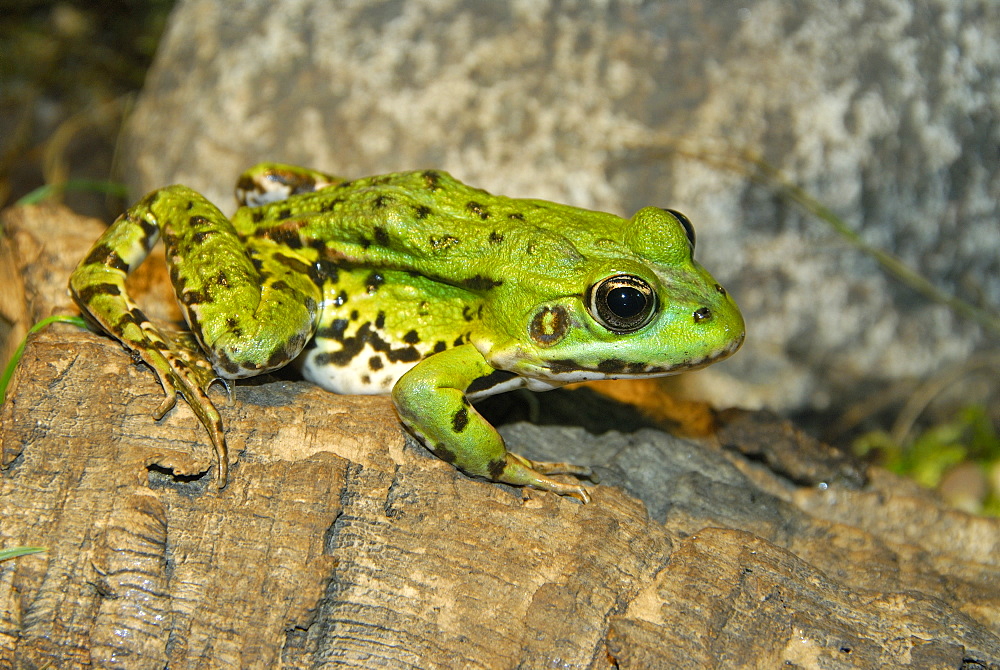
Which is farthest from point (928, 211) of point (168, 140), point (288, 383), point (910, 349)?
point (168, 140)

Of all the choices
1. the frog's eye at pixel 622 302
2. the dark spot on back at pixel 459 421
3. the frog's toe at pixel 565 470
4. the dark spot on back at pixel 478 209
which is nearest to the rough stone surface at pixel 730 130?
the dark spot on back at pixel 478 209

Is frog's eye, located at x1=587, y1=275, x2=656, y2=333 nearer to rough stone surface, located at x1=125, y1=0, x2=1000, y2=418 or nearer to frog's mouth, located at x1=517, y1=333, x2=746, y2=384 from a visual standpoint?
frog's mouth, located at x1=517, y1=333, x2=746, y2=384

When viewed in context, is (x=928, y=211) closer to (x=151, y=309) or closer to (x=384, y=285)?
(x=384, y=285)

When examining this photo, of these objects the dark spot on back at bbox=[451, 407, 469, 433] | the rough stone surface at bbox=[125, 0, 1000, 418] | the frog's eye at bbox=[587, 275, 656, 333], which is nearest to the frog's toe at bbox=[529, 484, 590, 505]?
the dark spot on back at bbox=[451, 407, 469, 433]

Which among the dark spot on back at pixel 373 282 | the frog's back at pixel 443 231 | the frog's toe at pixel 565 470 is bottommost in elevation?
the frog's toe at pixel 565 470

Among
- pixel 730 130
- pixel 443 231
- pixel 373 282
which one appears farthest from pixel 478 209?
pixel 730 130

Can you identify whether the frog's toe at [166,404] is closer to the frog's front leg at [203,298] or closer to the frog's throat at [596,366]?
the frog's front leg at [203,298]
